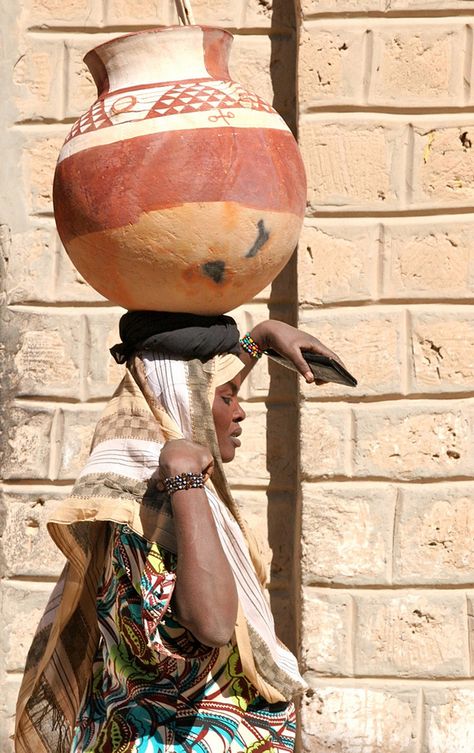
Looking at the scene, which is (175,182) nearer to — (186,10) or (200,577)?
(186,10)

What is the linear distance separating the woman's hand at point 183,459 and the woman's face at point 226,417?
0.24m

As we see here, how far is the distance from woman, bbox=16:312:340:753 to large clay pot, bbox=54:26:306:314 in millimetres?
133

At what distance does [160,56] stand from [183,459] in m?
0.79

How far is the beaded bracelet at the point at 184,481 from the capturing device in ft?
7.22

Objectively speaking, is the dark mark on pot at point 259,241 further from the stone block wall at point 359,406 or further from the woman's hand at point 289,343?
the stone block wall at point 359,406

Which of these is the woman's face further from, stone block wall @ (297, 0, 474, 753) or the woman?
stone block wall @ (297, 0, 474, 753)

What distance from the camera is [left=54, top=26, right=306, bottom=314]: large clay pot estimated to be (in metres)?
2.28

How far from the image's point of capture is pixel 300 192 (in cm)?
247

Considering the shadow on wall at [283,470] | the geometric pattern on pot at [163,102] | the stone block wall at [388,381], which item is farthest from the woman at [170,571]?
the shadow on wall at [283,470]

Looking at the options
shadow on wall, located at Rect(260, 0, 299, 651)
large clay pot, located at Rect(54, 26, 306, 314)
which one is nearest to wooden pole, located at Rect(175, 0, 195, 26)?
large clay pot, located at Rect(54, 26, 306, 314)

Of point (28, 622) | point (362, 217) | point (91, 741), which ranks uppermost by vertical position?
point (362, 217)

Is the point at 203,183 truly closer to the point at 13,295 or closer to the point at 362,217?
the point at 362,217

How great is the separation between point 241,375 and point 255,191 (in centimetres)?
51

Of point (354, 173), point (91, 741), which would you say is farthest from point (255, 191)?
point (354, 173)
